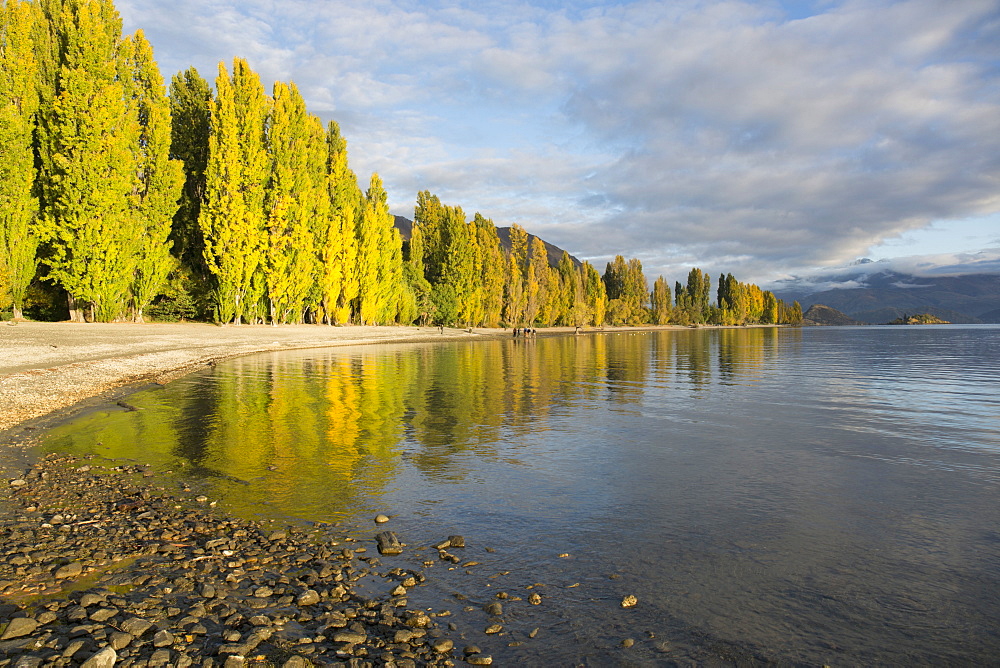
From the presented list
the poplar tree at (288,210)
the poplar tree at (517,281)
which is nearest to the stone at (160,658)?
the poplar tree at (288,210)

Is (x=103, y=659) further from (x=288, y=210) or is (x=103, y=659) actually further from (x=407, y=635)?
(x=288, y=210)

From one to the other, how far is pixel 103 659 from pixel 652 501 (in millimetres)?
6439

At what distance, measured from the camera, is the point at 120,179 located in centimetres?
3612

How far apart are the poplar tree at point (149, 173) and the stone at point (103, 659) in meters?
41.8

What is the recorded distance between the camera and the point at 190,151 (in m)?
48.4

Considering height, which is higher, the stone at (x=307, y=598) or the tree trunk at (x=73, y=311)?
the tree trunk at (x=73, y=311)

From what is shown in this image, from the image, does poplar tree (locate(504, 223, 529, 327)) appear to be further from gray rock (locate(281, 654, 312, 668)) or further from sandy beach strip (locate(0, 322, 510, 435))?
gray rock (locate(281, 654, 312, 668))

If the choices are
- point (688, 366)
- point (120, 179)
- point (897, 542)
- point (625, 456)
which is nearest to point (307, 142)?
point (120, 179)

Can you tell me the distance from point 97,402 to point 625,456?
14.6m

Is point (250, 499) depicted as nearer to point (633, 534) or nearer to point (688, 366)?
point (633, 534)

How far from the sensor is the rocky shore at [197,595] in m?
3.97

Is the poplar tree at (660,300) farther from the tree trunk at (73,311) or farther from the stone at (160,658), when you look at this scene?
the stone at (160,658)

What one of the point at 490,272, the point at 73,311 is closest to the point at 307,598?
the point at 73,311

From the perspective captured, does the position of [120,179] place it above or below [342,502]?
above
